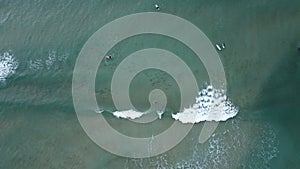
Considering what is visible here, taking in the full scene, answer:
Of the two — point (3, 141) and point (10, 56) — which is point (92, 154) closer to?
point (3, 141)

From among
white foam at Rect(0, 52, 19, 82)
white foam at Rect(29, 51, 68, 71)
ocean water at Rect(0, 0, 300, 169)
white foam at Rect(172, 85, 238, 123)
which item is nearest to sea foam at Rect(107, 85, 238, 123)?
white foam at Rect(172, 85, 238, 123)

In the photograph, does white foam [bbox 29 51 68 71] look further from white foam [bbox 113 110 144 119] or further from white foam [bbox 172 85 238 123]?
white foam [bbox 172 85 238 123]

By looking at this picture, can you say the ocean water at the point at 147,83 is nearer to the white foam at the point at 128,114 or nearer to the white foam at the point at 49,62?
the white foam at the point at 49,62

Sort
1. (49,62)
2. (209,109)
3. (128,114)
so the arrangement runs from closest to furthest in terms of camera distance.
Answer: (128,114)
(209,109)
(49,62)

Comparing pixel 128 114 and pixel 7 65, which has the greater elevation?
pixel 7 65

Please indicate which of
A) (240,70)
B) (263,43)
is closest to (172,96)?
(240,70)

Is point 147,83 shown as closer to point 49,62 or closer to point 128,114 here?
point 128,114

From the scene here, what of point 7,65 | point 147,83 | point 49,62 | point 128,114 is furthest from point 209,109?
point 7,65

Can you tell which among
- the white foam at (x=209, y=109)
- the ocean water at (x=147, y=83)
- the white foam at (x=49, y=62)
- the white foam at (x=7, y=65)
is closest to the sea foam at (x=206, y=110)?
the white foam at (x=209, y=109)
